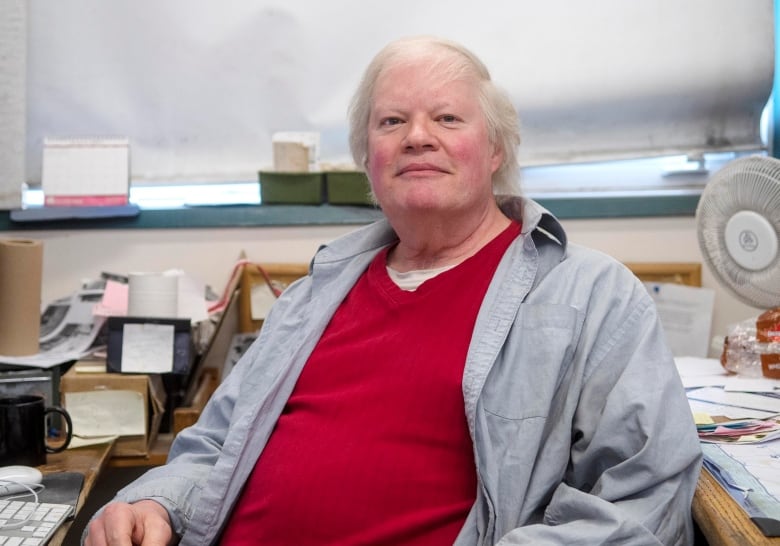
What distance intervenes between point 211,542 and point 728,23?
1757 mm

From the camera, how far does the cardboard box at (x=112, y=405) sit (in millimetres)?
1635

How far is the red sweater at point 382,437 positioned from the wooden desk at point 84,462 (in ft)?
0.82

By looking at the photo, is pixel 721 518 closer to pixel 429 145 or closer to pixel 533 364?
pixel 533 364

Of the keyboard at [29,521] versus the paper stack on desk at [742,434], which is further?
the keyboard at [29,521]

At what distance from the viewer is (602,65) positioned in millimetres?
2107

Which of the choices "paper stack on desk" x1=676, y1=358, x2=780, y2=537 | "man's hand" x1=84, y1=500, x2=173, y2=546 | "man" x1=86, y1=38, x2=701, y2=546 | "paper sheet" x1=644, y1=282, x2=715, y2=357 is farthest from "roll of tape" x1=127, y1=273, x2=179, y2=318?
"paper sheet" x1=644, y1=282, x2=715, y2=357

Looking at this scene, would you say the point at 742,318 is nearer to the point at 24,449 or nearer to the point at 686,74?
the point at 686,74

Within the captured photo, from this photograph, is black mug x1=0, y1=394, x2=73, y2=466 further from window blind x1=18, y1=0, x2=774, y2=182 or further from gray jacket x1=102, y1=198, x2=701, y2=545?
window blind x1=18, y1=0, x2=774, y2=182

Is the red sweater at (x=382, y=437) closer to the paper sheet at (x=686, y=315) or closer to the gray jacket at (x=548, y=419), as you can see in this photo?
the gray jacket at (x=548, y=419)

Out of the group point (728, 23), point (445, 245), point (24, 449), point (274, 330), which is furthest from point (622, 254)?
point (24, 449)

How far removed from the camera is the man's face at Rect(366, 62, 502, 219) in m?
1.33

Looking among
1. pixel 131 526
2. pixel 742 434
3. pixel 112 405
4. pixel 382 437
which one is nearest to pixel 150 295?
pixel 112 405

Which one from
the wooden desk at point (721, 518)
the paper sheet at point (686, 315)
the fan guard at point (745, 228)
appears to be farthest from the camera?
the paper sheet at point (686, 315)

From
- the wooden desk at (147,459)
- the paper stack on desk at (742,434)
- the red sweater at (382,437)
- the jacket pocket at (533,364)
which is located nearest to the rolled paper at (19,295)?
the wooden desk at (147,459)
